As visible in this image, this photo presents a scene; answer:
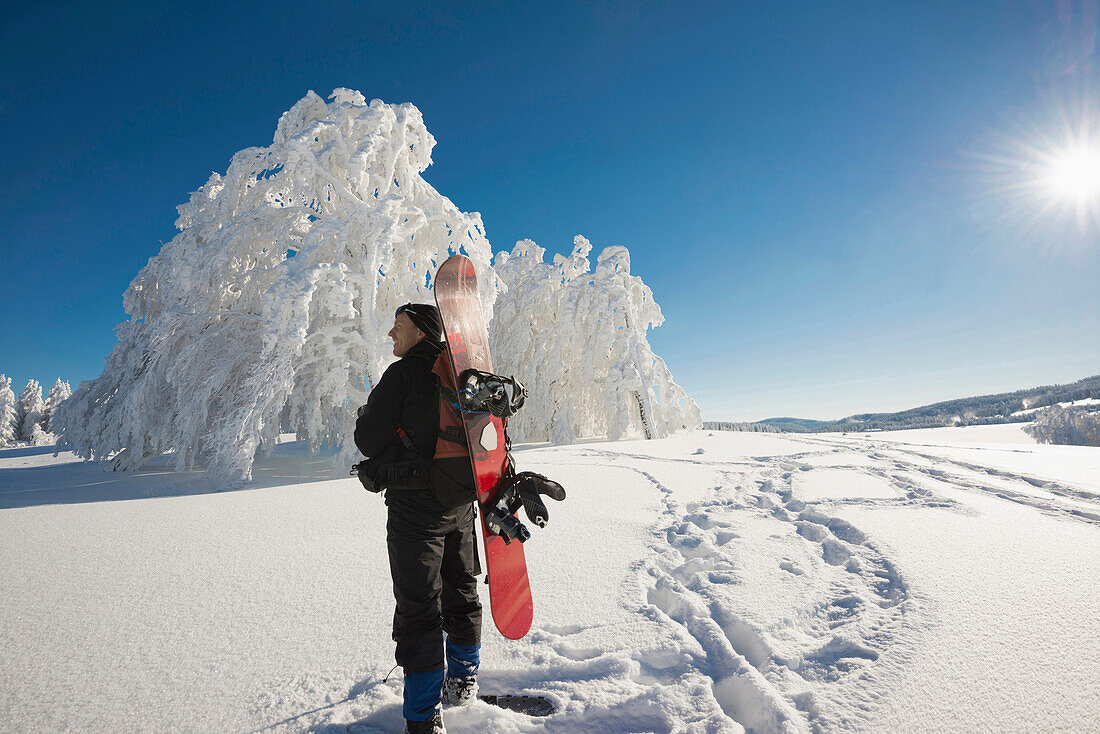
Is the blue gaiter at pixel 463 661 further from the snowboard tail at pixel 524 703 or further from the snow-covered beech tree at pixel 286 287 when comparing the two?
the snow-covered beech tree at pixel 286 287

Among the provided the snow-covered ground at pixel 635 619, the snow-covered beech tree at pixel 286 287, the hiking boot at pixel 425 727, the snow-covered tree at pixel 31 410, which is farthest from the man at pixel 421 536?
the snow-covered tree at pixel 31 410

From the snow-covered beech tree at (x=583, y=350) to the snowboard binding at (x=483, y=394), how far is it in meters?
13.9

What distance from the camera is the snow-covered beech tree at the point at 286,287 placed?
29.0ft

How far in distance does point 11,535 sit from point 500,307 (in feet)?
54.7

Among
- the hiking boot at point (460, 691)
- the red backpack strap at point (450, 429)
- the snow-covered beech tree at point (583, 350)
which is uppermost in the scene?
the snow-covered beech tree at point (583, 350)

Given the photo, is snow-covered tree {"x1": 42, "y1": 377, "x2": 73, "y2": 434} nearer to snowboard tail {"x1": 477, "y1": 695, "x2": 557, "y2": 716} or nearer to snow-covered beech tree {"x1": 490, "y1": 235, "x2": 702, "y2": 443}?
snow-covered beech tree {"x1": 490, "y1": 235, "x2": 702, "y2": 443}

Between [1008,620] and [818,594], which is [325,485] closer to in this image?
[818,594]

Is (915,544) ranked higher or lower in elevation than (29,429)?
lower

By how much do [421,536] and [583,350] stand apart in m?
16.4

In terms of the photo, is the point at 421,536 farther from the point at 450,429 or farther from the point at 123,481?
the point at 123,481

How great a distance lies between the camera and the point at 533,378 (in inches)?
731

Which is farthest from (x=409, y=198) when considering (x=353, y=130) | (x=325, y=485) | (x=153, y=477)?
(x=153, y=477)

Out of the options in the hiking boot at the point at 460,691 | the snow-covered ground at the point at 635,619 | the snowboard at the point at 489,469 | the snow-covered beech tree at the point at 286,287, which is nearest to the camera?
the snow-covered ground at the point at 635,619

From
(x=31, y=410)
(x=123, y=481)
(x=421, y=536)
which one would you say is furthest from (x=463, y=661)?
(x=31, y=410)
